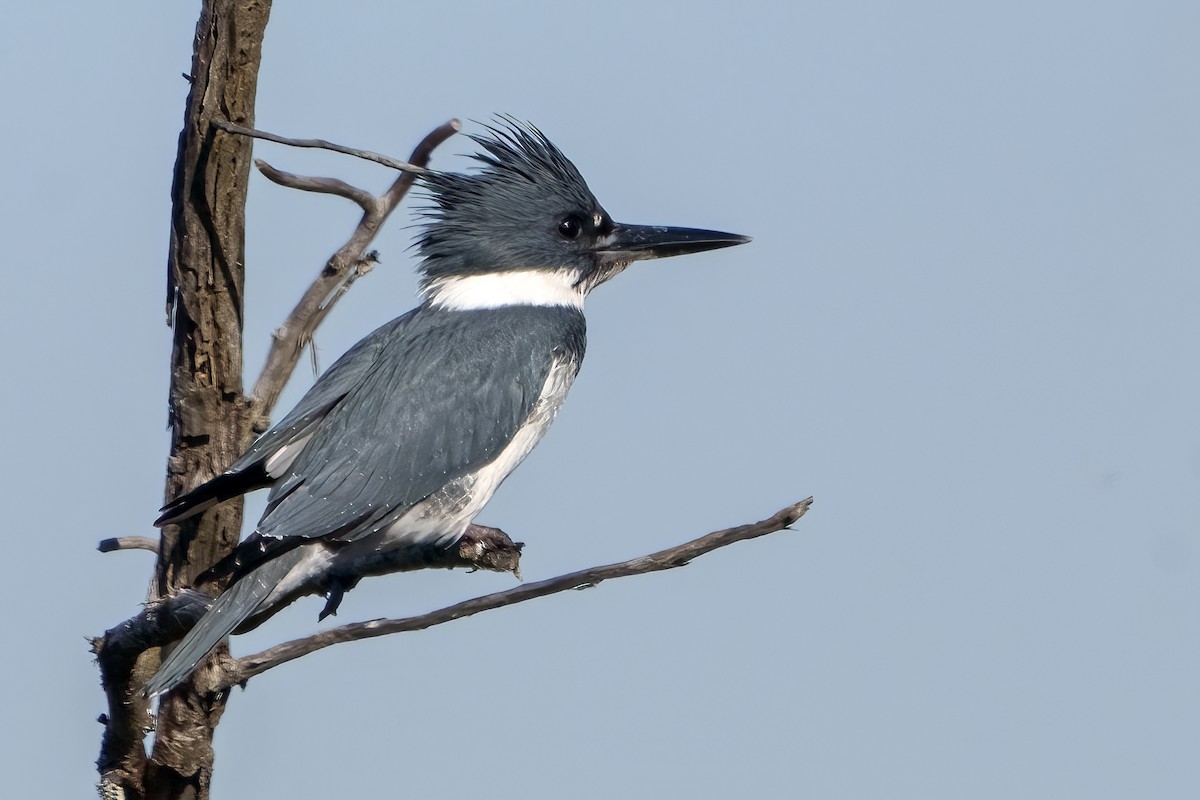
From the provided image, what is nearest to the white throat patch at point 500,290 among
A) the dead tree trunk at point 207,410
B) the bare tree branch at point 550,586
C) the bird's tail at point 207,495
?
the dead tree trunk at point 207,410

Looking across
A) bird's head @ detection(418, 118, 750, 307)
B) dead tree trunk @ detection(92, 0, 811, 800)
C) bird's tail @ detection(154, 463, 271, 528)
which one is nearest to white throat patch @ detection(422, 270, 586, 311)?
bird's head @ detection(418, 118, 750, 307)

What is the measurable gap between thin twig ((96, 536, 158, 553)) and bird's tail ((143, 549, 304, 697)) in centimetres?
47

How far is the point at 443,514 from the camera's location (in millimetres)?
3520

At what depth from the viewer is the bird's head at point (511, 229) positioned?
3.96 m

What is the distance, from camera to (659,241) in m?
4.24

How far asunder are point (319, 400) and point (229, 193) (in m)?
0.56

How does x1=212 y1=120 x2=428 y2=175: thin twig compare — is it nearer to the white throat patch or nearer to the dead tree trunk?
the dead tree trunk

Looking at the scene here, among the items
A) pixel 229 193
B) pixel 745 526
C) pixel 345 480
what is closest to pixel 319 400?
pixel 345 480

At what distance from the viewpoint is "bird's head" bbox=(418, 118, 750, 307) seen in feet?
13.0

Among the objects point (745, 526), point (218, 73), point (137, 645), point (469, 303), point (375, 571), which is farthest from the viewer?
point (469, 303)

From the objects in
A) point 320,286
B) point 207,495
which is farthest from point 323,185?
point 207,495

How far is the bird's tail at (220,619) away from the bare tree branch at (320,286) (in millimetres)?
508

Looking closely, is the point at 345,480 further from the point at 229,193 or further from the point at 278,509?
the point at 229,193

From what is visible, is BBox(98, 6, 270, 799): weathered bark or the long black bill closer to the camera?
BBox(98, 6, 270, 799): weathered bark
